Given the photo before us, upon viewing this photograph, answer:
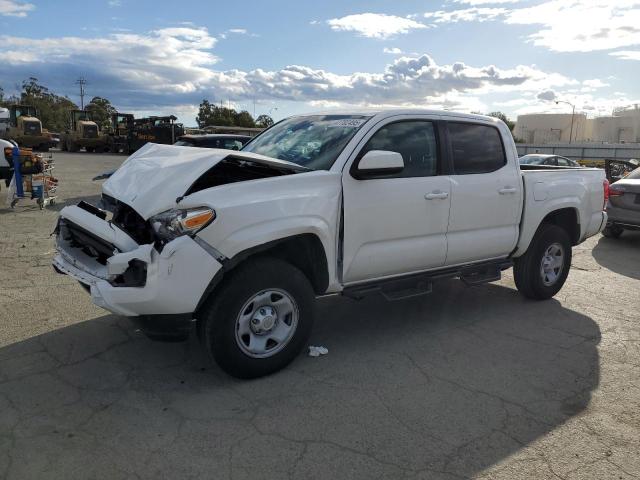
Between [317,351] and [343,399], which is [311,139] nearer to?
[317,351]

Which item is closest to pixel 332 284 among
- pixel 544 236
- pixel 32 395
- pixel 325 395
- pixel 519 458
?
pixel 325 395

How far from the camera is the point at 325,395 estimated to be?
3.67m

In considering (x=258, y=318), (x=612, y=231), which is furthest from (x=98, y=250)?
(x=612, y=231)

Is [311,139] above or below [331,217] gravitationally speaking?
above

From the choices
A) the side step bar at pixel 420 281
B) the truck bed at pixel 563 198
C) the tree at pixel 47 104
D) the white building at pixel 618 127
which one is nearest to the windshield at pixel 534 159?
the truck bed at pixel 563 198

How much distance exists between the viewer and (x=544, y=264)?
234 inches

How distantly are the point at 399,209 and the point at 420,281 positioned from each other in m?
0.75

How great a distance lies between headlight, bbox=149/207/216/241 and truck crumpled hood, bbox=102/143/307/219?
0.09 meters

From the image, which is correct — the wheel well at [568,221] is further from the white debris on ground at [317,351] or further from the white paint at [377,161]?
the white debris on ground at [317,351]

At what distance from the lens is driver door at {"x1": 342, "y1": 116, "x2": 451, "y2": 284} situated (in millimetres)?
4168

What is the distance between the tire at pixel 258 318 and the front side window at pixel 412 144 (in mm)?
1310

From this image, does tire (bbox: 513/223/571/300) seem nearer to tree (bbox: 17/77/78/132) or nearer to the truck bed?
the truck bed

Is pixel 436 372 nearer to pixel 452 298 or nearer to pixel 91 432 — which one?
pixel 452 298

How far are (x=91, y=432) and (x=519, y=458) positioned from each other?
2473 millimetres
